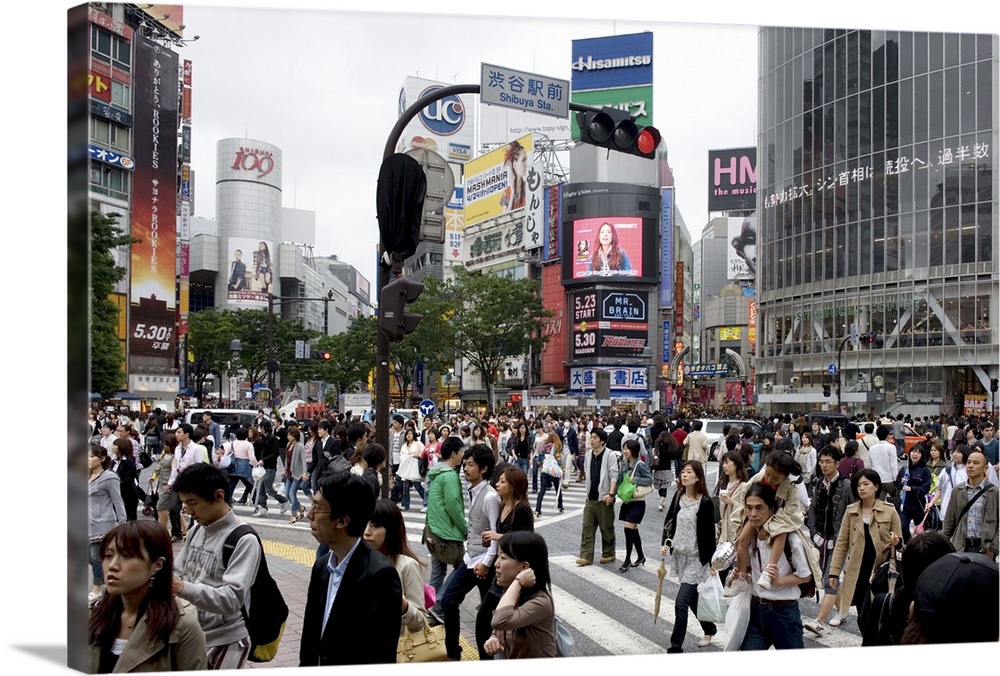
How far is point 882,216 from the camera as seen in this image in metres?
46.8

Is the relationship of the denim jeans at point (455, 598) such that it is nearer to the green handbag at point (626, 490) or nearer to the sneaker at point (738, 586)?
the sneaker at point (738, 586)

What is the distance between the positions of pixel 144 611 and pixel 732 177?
340 ft

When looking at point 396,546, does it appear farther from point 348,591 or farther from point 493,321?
point 493,321

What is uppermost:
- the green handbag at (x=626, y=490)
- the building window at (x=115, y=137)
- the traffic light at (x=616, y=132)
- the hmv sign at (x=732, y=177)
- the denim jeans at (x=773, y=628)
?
the hmv sign at (x=732, y=177)

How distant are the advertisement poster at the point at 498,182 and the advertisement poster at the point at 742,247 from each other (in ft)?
153

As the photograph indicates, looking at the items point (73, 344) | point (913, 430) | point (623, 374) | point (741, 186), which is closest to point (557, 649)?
point (73, 344)

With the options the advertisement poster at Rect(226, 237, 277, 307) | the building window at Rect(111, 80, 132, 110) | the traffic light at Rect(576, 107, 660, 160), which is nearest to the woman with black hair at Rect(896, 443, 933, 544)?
the traffic light at Rect(576, 107, 660, 160)

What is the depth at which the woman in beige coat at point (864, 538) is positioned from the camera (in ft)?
22.9

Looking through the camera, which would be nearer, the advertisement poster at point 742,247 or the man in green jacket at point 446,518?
the man in green jacket at point 446,518

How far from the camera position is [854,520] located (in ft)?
23.6

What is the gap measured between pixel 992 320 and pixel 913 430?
22.6m

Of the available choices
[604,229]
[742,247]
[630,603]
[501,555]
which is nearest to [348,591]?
[501,555]

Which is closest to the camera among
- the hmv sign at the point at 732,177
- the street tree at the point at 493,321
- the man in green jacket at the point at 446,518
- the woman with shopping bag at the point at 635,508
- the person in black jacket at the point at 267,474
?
the man in green jacket at the point at 446,518

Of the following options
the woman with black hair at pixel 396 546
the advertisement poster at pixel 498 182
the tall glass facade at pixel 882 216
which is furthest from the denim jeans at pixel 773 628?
the advertisement poster at pixel 498 182
